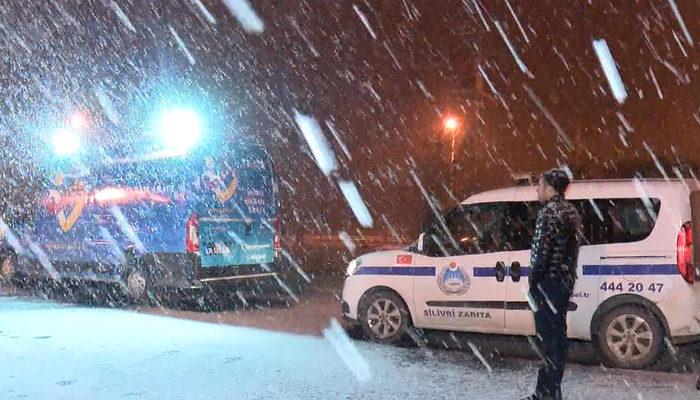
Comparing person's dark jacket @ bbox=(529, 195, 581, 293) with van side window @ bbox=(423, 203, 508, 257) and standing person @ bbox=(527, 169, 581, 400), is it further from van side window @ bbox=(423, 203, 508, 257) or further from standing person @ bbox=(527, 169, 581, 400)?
van side window @ bbox=(423, 203, 508, 257)

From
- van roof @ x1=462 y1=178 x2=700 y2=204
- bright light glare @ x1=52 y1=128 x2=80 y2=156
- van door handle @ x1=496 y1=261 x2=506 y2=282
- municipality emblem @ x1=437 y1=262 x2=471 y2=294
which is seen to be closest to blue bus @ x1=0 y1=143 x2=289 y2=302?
bright light glare @ x1=52 y1=128 x2=80 y2=156

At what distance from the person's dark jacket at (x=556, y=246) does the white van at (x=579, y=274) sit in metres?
2.06

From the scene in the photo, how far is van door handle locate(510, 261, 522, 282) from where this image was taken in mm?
7262

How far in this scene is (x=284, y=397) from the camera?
5660 mm

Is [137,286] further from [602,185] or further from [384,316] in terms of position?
[602,185]

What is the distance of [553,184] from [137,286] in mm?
8043

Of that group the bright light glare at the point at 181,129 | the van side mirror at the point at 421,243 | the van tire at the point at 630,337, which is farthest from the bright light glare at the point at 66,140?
the van tire at the point at 630,337

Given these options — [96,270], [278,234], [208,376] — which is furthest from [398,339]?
[96,270]

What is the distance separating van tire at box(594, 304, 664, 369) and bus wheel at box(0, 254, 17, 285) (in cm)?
1187

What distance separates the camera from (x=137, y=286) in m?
11.5

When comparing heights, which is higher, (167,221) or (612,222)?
(167,221)

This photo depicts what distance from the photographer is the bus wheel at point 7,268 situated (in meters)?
14.6

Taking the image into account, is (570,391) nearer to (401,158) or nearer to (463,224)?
(463,224)

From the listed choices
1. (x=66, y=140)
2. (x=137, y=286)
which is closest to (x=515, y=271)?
(x=137, y=286)
